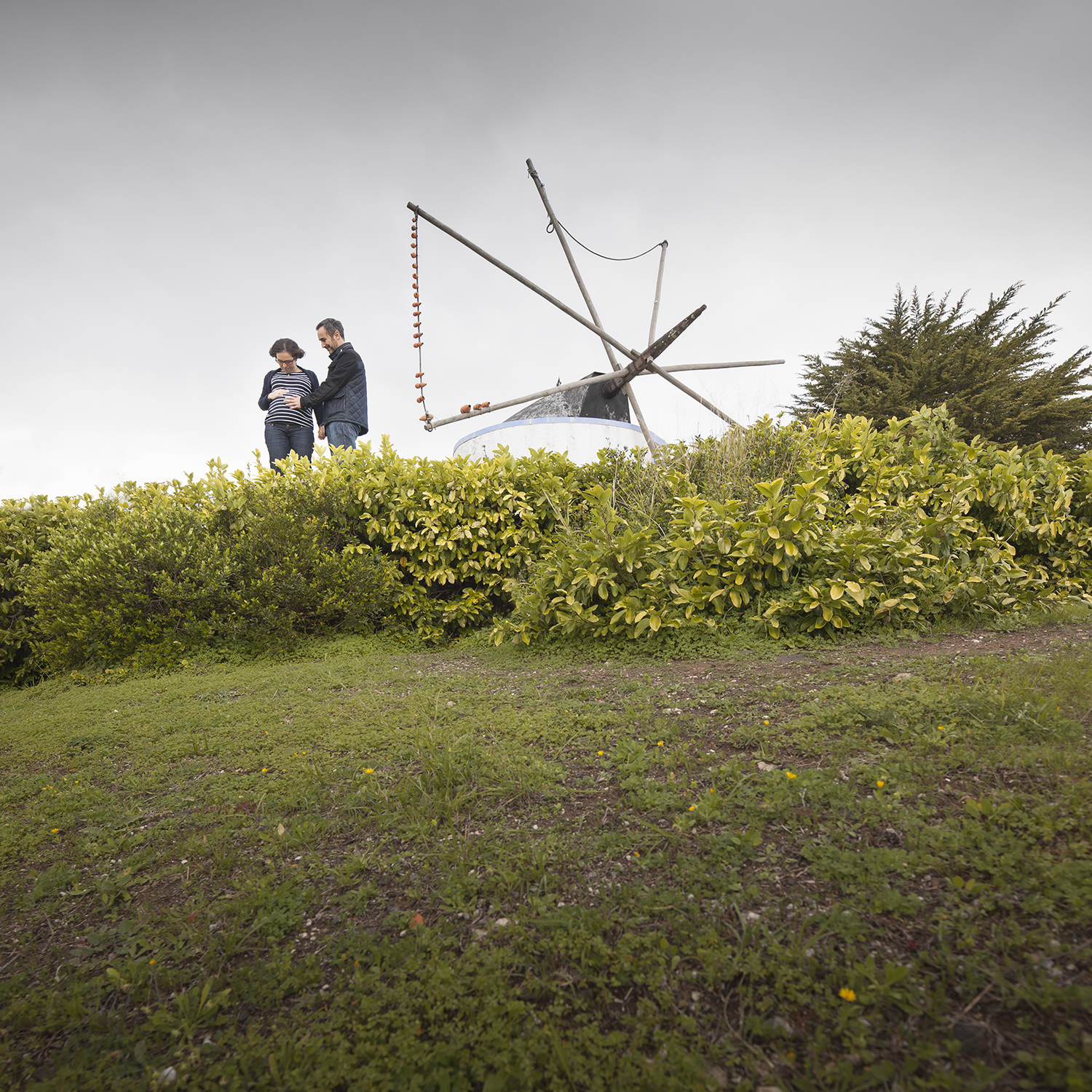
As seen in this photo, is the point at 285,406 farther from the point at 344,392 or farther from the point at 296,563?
the point at 296,563

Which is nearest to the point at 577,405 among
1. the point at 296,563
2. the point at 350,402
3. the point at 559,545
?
the point at 350,402

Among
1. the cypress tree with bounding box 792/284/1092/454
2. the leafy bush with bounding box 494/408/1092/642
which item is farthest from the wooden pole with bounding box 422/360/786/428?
the cypress tree with bounding box 792/284/1092/454

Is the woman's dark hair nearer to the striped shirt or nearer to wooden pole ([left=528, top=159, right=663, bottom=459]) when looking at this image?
the striped shirt

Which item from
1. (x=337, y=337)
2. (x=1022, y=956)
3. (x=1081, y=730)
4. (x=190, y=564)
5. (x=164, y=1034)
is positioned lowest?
(x=164, y=1034)

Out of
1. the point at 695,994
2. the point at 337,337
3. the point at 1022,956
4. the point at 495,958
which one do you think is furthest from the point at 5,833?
the point at 337,337

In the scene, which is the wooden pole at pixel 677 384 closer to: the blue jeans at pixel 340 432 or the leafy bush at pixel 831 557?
the leafy bush at pixel 831 557

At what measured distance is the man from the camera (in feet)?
24.3

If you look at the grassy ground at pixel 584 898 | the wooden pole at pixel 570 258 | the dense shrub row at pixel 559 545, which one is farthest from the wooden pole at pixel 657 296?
the grassy ground at pixel 584 898

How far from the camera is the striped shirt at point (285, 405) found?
7.51 m

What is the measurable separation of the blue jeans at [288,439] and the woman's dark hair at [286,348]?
843mm

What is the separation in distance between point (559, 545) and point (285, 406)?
4421 mm

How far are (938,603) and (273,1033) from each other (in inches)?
184

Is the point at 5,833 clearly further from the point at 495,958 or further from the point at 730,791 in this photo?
the point at 730,791

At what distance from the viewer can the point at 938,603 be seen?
176 inches
